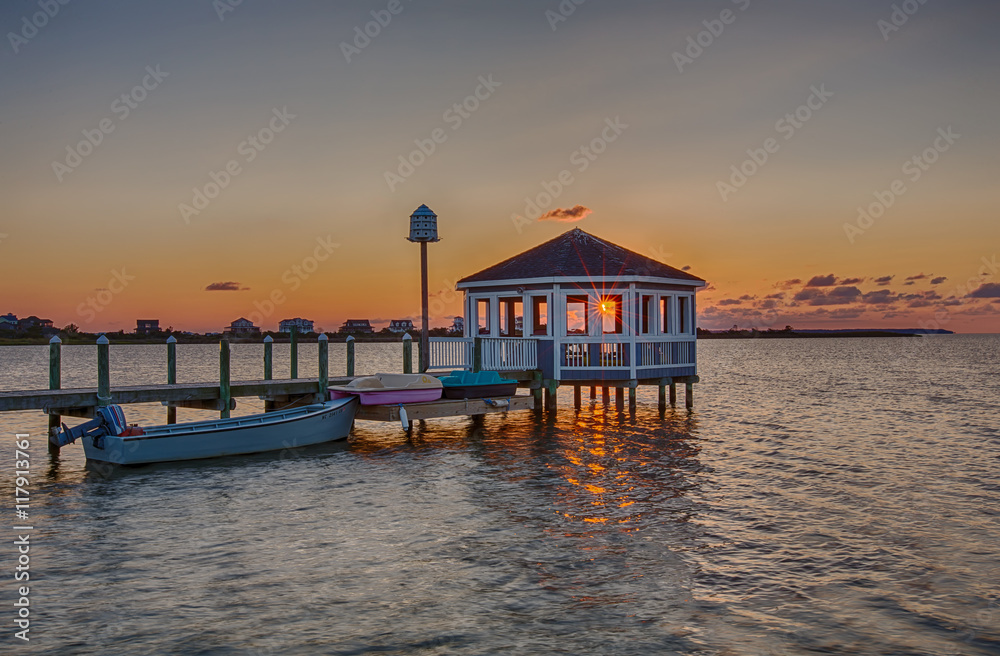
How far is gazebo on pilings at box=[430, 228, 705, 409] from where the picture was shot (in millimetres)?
25406

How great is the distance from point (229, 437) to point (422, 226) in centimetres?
985

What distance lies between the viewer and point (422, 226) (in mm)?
25234

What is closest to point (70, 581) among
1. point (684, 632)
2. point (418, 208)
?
point (684, 632)

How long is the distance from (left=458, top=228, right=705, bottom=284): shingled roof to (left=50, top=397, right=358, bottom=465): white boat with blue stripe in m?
8.87

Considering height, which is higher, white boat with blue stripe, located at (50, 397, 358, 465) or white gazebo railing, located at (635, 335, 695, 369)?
white gazebo railing, located at (635, 335, 695, 369)

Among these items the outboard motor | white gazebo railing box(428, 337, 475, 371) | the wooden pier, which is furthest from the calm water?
white gazebo railing box(428, 337, 475, 371)

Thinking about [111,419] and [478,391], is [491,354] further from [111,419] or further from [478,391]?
[111,419]

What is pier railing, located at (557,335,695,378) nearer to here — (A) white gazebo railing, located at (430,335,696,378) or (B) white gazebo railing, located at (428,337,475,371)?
(A) white gazebo railing, located at (430,335,696,378)

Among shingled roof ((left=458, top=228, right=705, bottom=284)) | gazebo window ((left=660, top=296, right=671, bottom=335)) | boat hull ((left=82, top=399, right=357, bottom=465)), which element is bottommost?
→ boat hull ((left=82, top=399, right=357, bottom=465))

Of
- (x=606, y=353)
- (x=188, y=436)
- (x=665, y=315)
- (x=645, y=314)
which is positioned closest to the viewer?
(x=188, y=436)

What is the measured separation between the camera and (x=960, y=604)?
879 cm

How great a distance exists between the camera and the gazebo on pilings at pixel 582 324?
25.4 metres

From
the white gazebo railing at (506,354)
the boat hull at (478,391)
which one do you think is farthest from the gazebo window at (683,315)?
the boat hull at (478,391)

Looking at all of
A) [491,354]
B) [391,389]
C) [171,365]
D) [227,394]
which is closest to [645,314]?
[491,354]
